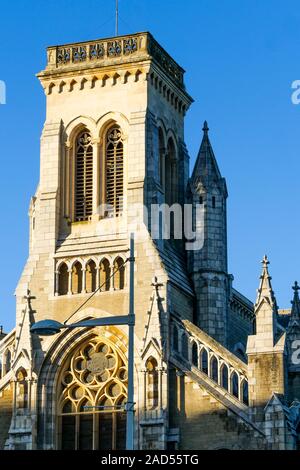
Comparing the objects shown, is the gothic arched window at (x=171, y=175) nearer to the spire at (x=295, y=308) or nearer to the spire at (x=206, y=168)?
the spire at (x=206, y=168)

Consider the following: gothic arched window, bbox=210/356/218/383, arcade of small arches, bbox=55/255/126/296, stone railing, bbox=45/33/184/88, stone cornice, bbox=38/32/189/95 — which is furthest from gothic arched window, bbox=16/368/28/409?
stone railing, bbox=45/33/184/88

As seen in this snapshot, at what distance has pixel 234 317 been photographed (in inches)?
2494

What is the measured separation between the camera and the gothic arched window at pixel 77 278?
58.0m

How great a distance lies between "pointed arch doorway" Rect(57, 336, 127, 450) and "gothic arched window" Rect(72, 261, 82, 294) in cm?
228

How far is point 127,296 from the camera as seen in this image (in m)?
56.9

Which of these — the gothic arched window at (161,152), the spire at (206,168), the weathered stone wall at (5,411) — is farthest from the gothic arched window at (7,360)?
the spire at (206,168)

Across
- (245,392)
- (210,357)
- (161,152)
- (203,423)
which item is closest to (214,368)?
(210,357)

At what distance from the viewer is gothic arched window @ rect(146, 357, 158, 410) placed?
179ft

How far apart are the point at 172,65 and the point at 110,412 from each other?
51.3 feet

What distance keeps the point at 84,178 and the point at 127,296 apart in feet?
19.6

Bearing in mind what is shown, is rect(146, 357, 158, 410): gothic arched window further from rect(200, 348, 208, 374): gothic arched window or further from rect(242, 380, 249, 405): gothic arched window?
rect(242, 380, 249, 405): gothic arched window

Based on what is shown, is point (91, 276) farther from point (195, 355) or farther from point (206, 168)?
point (206, 168)

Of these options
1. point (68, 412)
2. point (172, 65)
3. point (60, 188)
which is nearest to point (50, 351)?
point (68, 412)
